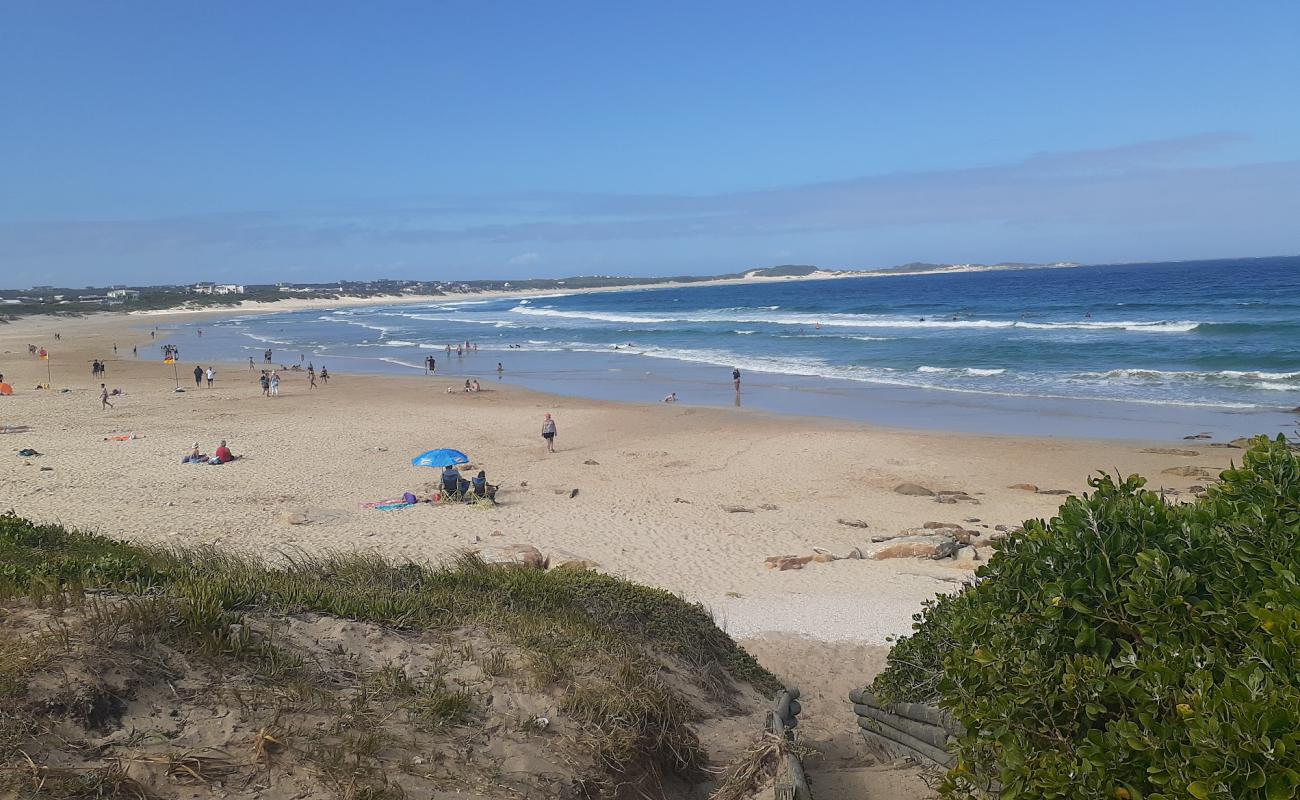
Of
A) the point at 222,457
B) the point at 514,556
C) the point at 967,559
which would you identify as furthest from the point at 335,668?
the point at 222,457

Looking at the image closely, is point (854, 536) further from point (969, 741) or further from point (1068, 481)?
point (969, 741)

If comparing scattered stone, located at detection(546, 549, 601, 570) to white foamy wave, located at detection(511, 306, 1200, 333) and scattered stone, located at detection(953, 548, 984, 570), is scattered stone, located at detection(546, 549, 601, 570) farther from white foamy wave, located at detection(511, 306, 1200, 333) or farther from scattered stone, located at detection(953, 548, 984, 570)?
white foamy wave, located at detection(511, 306, 1200, 333)

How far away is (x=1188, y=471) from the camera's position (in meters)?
15.9

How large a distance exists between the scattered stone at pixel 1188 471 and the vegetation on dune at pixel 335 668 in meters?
12.8

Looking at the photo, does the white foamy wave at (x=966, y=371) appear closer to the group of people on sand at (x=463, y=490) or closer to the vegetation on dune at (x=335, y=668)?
the group of people on sand at (x=463, y=490)

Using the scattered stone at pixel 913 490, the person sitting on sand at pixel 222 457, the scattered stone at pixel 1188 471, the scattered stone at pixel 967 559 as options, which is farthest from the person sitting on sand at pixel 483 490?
the scattered stone at pixel 1188 471

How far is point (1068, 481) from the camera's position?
16.5m

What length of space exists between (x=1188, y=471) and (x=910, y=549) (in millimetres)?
7396

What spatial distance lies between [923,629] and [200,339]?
65397mm

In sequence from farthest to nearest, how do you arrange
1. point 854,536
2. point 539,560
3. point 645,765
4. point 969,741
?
point 854,536 → point 539,560 → point 645,765 → point 969,741

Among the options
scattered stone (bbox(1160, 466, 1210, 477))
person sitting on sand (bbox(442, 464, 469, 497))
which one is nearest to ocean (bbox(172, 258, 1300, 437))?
scattered stone (bbox(1160, 466, 1210, 477))

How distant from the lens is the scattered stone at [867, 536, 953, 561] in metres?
12.0

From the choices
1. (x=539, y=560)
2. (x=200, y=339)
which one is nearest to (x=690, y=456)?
(x=539, y=560)

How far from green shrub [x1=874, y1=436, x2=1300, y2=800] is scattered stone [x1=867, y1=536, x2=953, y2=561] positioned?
8.50 meters
